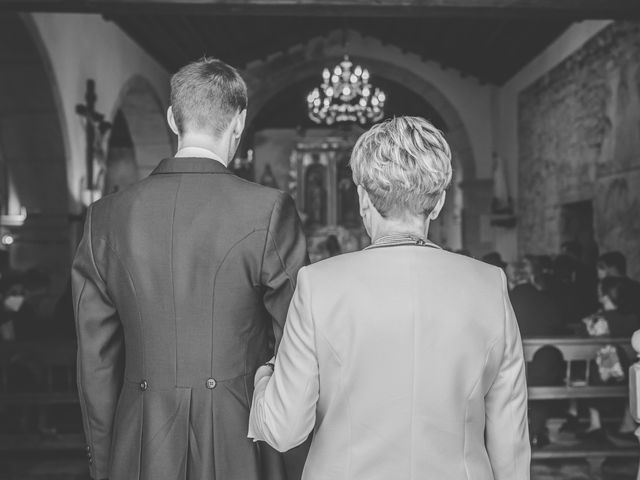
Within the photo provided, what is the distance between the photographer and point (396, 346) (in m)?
1.44

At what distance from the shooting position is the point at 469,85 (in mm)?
13258

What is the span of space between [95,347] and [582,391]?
10.5 feet

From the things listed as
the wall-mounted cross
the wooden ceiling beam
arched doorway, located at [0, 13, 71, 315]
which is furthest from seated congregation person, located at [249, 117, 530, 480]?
the wall-mounted cross

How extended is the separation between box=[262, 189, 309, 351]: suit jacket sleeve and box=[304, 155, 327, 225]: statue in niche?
16.9 metres

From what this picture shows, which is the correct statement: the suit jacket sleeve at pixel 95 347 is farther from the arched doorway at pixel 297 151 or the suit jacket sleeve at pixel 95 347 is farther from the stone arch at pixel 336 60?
the arched doorway at pixel 297 151

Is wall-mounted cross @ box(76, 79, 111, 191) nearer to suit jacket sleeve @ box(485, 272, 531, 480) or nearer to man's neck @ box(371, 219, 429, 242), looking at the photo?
man's neck @ box(371, 219, 429, 242)

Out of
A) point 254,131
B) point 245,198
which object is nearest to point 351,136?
point 254,131

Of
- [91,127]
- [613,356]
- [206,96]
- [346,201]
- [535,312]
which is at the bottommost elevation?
[613,356]

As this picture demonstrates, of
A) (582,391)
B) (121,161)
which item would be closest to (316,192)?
(121,161)

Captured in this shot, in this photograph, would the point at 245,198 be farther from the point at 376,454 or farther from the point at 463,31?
the point at 463,31

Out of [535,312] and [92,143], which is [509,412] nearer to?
[535,312]

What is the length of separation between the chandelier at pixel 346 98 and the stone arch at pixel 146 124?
2.22m

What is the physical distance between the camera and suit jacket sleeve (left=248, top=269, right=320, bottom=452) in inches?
56.8

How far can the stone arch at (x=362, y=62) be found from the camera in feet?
41.9
